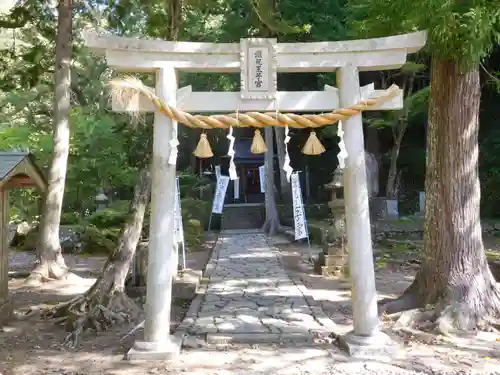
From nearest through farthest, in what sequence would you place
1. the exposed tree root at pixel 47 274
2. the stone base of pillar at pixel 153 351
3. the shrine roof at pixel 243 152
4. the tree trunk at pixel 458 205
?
the stone base of pillar at pixel 153 351 < the tree trunk at pixel 458 205 < the exposed tree root at pixel 47 274 < the shrine roof at pixel 243 152

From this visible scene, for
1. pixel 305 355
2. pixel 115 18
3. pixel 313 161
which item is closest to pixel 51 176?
pixel 115 18

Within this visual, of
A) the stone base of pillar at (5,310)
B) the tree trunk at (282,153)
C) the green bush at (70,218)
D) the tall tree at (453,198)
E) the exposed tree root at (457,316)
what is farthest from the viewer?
the tree trunk at (282,153)

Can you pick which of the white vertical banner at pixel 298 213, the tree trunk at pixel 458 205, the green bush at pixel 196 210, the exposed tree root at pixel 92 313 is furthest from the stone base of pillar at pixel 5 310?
the green bush at pixel 196 210

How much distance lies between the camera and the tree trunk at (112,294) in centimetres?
693

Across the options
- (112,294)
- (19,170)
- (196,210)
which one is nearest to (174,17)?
(19,170)

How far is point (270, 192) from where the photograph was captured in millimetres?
19734

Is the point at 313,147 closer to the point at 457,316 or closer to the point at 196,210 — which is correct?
the point at 457,316

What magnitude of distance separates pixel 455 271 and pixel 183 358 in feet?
13.0

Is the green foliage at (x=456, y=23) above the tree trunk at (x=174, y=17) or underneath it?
underneath

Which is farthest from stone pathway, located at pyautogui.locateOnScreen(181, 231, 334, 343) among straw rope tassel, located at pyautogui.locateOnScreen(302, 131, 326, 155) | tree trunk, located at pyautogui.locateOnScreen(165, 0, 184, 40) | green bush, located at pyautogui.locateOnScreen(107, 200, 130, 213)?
green bush, located at pyautogui.locateOnScreen(107, 200, 130, 213)

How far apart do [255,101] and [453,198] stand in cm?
326

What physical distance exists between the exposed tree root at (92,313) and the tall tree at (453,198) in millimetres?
4568

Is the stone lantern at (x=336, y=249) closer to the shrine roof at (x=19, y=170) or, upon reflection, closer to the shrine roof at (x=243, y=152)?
the shrine roof at (x=19, y=170)

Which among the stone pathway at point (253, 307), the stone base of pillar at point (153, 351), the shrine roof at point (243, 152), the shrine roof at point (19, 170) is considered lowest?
the stone pathway at point (253, 307)
